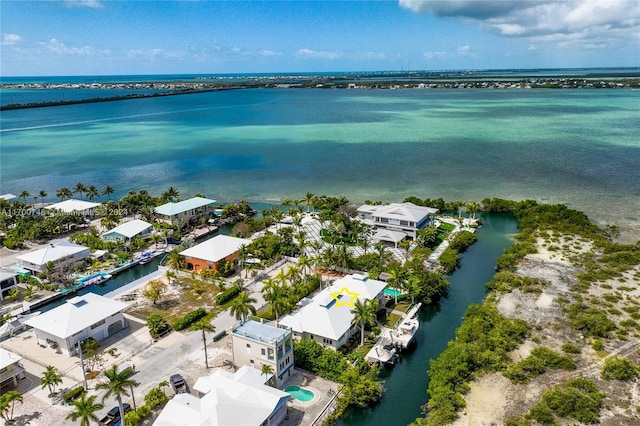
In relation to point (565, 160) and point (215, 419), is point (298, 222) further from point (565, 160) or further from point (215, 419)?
point (565, 160)

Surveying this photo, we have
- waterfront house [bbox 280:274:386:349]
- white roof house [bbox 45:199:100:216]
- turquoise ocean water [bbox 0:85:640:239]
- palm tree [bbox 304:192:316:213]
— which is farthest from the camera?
turquoise ocean water [bbox 0:85:640:239]

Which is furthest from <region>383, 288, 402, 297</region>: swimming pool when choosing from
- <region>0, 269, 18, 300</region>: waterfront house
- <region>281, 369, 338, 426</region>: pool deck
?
<region>0, 269, 18, 300</region>: waterfront house

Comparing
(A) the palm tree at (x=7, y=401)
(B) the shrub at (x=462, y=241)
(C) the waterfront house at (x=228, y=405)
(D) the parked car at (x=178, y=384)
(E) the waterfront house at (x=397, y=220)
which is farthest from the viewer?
(E) the waterfront house at (x=397, y=220)

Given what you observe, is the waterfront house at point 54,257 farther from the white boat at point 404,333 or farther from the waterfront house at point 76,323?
the white boat at point 404,333

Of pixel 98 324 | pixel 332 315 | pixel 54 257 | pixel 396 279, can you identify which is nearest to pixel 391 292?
pixel 396 279

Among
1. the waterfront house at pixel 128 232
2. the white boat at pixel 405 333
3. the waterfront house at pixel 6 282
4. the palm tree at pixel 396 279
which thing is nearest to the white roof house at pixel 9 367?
the waterfront house at pixel 6 282

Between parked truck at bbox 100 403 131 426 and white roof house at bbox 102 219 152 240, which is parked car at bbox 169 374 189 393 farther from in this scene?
white roof house at bbox 102 219 152 240

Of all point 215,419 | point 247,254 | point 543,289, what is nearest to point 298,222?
point 247,254
